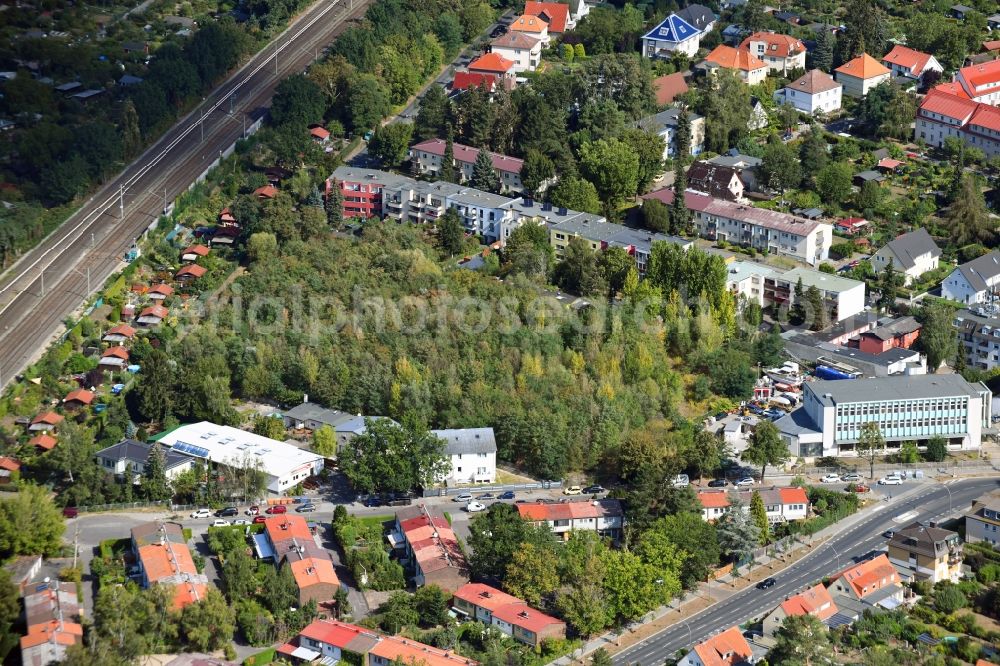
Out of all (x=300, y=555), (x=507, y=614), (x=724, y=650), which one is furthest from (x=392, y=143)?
(x=724, y=650)

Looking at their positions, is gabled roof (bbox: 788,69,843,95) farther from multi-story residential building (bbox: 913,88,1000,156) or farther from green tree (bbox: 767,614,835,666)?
green tree (bbox: 767,614,835,666)

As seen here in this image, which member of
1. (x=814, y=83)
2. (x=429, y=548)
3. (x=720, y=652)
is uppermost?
(x=814, y=83)

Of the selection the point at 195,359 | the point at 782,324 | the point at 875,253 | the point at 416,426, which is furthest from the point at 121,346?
the point at 875,253

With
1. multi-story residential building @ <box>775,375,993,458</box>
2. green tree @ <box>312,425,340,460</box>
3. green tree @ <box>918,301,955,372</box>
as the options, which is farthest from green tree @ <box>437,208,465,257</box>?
green tree @ <box>918,301,955,372</box>

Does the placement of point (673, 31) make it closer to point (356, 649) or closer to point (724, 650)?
point (724, 650)

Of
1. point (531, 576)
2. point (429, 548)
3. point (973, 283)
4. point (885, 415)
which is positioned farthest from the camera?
point (973, 283)

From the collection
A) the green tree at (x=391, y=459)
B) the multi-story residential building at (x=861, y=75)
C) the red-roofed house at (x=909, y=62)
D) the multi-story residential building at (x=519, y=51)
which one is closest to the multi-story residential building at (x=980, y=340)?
the green tree at (x=391, y=459)

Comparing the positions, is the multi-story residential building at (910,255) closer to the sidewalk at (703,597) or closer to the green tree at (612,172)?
the green tree at (612,172)
